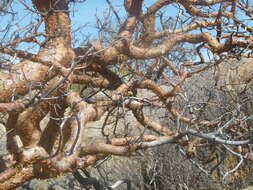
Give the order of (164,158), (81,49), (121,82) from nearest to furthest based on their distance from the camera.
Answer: (81,49) < (121,82) < (164,158)

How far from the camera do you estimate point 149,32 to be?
3.99 meters

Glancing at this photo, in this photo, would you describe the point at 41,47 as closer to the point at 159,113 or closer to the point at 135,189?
the point at 135,189

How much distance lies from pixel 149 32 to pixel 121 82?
0.86 meters

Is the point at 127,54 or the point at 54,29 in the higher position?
the point at 54,29

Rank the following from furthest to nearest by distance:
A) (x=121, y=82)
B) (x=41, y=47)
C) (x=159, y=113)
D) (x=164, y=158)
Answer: (x=159, y=113), (x=164, y=158), (x=121, y=82), (x=41, y=47)

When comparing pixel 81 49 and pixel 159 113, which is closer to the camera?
pixel 81 49

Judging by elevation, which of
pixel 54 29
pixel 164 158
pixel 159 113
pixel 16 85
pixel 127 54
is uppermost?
pixel 54 29

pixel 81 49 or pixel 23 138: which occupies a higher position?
pixel 81 49

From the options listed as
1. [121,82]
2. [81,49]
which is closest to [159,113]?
[121,82]

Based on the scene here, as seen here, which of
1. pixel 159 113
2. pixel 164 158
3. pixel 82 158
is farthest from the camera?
pixel 159 113

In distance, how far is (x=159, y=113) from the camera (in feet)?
29.0

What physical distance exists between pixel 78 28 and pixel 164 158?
4.86m

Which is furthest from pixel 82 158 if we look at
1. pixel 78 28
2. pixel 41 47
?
pixel 78 28

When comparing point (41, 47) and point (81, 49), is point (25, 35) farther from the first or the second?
point (81, 49)
